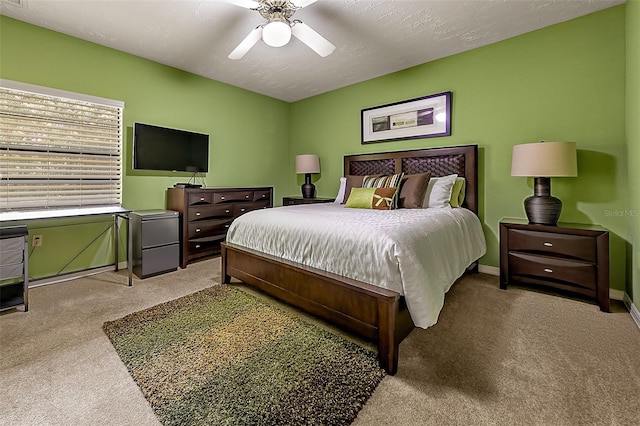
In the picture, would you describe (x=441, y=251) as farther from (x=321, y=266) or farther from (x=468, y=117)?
(x=468, y=117)

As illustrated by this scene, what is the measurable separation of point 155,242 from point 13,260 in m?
1.12

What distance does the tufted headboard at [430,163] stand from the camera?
10.8 ft

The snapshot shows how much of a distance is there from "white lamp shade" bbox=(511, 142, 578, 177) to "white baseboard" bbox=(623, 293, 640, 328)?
1.12 meters

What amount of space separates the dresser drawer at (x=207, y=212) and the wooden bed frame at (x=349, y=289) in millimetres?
1015

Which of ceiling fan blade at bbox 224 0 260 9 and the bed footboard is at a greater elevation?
ceiling fan blade at bbox 224 0 260 9

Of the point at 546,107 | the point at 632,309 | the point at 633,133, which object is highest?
the point at 546,107

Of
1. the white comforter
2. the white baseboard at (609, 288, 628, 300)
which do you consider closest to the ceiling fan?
the white comforter

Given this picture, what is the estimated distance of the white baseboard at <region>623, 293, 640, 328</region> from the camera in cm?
207

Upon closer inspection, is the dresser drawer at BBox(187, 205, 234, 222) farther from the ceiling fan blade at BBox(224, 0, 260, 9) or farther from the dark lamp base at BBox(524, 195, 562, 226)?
the dark lamp base at BBox(524, 195, 562, 226)

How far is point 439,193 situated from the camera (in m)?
3.10

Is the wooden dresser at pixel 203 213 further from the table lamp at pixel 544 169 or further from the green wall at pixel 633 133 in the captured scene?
the green wall at pixel 633 133

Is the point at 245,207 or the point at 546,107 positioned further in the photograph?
the point at 245,207

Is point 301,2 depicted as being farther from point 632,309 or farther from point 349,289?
point 632,309

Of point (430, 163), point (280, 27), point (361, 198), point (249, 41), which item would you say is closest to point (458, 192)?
point (430, 163)
